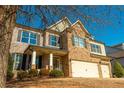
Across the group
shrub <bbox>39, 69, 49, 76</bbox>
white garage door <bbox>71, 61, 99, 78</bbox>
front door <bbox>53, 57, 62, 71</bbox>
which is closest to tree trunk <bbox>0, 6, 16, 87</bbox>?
shrub <bbox>39, 69, 49, 76</bbox>

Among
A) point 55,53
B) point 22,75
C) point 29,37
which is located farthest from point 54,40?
point 22,75

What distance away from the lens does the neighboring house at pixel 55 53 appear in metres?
15.8

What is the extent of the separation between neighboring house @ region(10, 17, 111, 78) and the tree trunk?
1091cm

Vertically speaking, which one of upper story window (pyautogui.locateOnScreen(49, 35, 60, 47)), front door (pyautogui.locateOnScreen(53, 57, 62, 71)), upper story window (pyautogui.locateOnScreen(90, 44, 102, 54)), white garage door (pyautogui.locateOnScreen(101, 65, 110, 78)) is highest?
upper story window (pyautogui.locateOnScreen(49, 35, 60, 47))

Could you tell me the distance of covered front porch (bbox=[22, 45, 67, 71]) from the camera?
15484mm

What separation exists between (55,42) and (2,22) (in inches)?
592

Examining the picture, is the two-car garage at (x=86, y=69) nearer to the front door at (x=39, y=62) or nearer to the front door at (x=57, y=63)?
the front door at (x=57, y=63)

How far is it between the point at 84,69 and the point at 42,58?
5.60 meters

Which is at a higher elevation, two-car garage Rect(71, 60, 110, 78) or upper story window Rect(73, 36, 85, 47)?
upper story window Rect(73, 36, 85, 47)

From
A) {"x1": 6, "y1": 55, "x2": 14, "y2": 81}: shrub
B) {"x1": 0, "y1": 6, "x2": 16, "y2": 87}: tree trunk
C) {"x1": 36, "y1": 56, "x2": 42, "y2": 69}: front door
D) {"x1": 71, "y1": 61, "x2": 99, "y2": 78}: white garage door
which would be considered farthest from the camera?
{"x1": 71, "y1": 61, "x2": 99, "y2": 78}: white garage door

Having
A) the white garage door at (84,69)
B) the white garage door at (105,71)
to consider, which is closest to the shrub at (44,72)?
the white garage door at (84,69)

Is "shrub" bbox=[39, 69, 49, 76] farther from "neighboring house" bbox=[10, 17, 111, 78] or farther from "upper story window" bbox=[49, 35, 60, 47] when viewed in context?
"upper story window" bbox=[49, 35, 60, 47]

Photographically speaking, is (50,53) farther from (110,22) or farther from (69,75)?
(110,22)

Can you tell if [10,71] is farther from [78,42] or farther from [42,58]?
[78,42]
